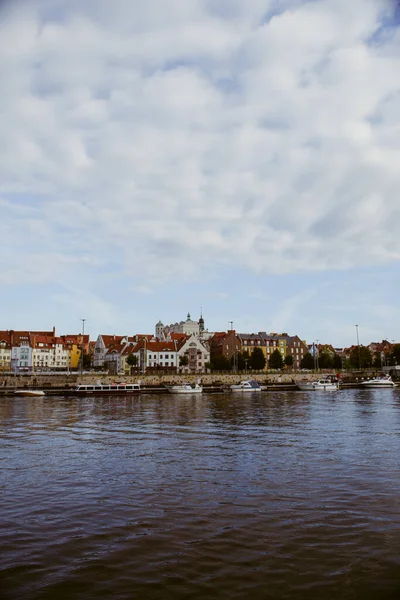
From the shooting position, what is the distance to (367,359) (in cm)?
16612

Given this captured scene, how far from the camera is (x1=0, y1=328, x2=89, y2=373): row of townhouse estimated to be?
164 meters

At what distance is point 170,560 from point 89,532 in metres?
3.15

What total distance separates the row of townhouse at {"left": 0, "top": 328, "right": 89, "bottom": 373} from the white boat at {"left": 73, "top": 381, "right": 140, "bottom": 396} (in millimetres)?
71358

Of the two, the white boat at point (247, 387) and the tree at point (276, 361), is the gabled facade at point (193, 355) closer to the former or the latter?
the tree at point (276, 361)

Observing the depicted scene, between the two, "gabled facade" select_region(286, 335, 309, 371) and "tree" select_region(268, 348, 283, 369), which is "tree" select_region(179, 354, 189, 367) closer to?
"tree" select_region(268, 348, 283, 369)

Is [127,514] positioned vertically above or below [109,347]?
below

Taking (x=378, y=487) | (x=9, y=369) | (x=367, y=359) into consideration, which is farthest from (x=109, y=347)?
(x=378, y=487)

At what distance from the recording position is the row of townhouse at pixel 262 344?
179 meters

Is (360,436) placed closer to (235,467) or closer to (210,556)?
(235,467)

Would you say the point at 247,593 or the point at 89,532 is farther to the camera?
the point at 89,532

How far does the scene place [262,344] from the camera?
186375 millimetres

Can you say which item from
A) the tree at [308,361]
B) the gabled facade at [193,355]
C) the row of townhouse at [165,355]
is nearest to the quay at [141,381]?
the row of townhouse at [165,355]

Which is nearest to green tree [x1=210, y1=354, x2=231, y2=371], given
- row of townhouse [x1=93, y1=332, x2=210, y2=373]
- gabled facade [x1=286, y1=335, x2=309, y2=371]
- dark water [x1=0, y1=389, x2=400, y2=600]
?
row of townhouse [x1=93, y1=332, x2=210, y2=373]

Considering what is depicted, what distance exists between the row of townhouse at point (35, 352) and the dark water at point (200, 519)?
5521 inches
